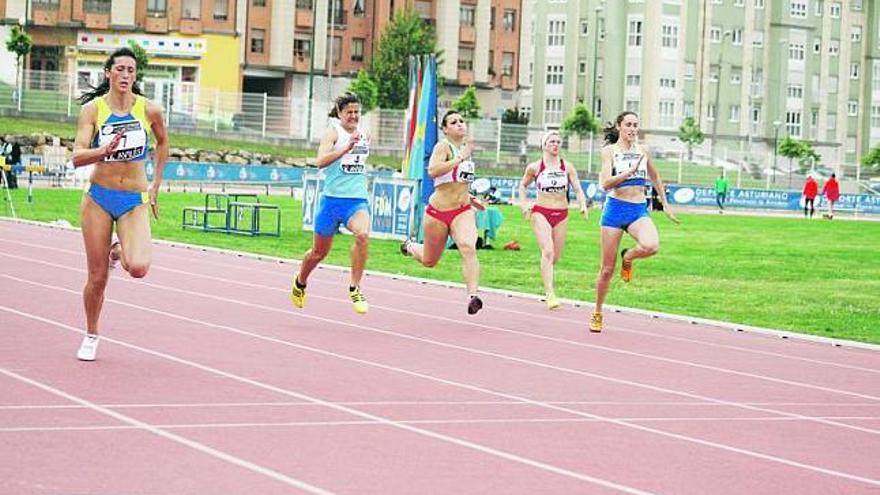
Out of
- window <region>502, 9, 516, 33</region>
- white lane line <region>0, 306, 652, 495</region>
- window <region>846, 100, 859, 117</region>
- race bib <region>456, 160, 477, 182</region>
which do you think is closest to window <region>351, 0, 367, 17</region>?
window <region>502, 9, 516, 33</region>

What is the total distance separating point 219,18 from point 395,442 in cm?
8912

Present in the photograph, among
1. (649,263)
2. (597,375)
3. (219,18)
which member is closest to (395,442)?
(597,375)

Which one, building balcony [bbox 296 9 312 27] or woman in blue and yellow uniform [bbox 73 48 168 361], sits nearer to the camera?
woman in blue and yellow uniform [bbox 73 48 168 361]

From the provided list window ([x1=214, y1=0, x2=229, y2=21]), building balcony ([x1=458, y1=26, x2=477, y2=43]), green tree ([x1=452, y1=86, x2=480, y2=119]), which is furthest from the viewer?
building balcony ([x1=458, y1=26, x2=477, y2=43])

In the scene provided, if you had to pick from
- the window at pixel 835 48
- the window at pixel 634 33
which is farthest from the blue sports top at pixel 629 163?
the window at pixel 835 48

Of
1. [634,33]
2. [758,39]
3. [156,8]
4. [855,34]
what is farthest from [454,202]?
[855,34]

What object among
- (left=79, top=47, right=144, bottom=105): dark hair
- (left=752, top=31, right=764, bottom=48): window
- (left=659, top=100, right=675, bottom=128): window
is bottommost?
(left=79, top=47, right=144, bottom=105): dark hair

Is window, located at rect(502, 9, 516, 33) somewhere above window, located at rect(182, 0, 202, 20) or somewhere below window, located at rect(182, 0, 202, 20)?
above

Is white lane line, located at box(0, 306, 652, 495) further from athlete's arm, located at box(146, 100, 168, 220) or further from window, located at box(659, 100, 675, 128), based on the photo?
window, located at box(659, 100, 675, 128)

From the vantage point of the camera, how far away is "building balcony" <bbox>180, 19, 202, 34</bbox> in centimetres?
9538

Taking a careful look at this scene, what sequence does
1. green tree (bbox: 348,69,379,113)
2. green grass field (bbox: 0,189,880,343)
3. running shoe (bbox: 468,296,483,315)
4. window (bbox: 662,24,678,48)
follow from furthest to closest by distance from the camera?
window (bbox: 662,24,678,48) < green tree (bbox: 348,69,379,113) < green grass field (bbox: 0,189,880,343) < running shoe (bbox: 468,296,483,315)

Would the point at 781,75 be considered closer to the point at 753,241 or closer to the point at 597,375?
the point at 753,241

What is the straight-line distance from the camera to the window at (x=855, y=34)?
126312mm

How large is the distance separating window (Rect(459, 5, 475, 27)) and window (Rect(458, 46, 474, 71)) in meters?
1.49
